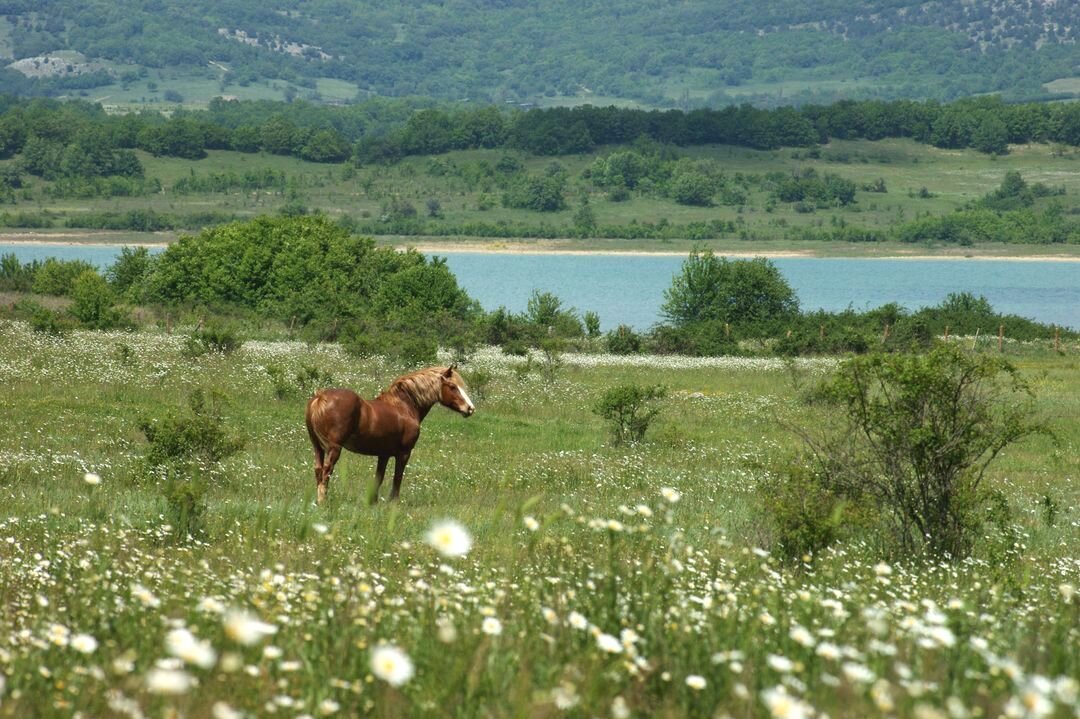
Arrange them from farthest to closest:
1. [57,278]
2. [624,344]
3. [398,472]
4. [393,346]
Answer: [57,278], [624,344], [393,346], [398,472]

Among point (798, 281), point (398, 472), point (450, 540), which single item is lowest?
point (798, 281)

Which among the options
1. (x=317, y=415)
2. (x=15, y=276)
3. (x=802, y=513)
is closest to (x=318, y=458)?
(x=317, y=415)

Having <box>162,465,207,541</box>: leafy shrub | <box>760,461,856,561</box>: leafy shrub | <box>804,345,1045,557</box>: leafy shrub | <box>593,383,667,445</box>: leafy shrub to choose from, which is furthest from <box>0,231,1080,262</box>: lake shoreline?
<box>162,465,207,541</box>: leafy shrub

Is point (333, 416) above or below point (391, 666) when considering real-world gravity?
below

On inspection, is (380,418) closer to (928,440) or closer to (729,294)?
(928,440)

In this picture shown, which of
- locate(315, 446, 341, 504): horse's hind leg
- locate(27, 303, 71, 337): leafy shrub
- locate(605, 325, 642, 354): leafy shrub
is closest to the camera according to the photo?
locate(315, 446, 341, 504): horse's hind leg

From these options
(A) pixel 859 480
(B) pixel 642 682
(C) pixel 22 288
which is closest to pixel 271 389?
(A) pixel 859 480

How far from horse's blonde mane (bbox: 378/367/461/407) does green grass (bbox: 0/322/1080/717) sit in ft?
4.00

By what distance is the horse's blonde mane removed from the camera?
17062 millimetres

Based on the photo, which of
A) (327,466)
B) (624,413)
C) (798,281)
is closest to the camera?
(327,466)

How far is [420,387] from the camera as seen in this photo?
674 inches

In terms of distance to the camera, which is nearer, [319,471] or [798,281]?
[319,471]

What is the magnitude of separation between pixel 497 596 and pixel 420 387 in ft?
35.6

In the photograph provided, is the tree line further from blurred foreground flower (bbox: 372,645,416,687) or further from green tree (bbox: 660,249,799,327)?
blurred foreground flower (bbox: 372,645,416,687)
